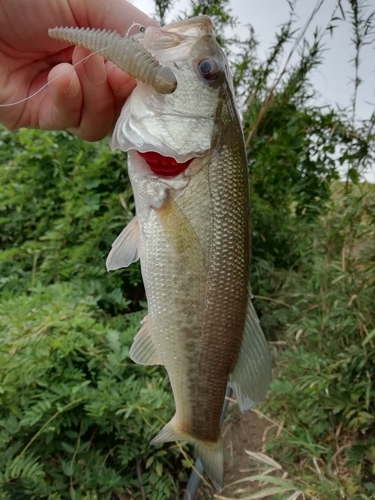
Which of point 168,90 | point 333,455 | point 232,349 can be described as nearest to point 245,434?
point 333,455

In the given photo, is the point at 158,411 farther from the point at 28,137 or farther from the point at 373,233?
the point at 28,137

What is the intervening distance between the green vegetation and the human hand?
837mm

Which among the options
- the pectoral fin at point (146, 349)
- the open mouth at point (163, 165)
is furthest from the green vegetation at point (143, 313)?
the open mouth at point (163, 165)

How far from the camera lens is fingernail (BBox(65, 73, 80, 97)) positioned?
1.14 m

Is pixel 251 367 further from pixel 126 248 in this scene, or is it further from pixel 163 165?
pixel 163 165

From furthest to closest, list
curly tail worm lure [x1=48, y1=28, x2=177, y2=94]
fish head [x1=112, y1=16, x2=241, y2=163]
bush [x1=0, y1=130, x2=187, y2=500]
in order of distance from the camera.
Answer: bush [x1=0, y1=130, x2=187, y2=500], fish head [x1=112, y1=16, x2=241, y2=163], curly tail worm lure [x1=48, y1=28, x2=177, y2=94]

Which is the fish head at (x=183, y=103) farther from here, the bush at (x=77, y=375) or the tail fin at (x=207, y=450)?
the bush at (x=77, y=375)

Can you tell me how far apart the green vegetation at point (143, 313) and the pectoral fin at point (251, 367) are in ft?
1.61

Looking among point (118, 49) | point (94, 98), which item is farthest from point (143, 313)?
point (118, 49)

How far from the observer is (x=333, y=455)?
2.19 meters

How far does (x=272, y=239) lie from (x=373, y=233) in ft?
3.84

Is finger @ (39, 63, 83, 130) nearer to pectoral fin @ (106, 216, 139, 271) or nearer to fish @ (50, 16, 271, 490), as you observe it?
fish @ (50, 16, 271, 490)

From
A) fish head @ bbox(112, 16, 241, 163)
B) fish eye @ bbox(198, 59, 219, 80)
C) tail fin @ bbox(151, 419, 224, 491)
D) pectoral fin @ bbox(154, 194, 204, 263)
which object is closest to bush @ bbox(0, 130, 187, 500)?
tail fin @ bbox(151, 419, 224, 491)

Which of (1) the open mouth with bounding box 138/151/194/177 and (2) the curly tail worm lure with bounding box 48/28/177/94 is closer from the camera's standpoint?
(2) the curly tail worm lure with bounding box 48/28/177/94
